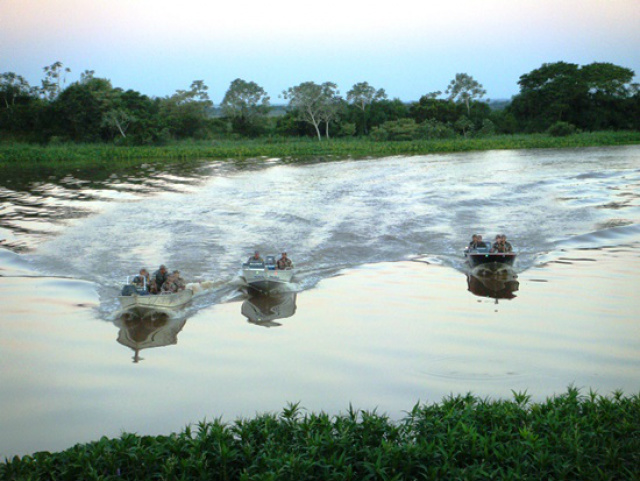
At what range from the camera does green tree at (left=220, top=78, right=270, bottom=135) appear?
260 ft

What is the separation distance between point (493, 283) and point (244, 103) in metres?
65.0

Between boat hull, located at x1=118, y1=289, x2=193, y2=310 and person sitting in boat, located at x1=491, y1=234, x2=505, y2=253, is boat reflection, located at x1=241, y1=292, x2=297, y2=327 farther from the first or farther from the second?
person sitting in boat, located at x1=491, y1=234, x2=505, y2=253

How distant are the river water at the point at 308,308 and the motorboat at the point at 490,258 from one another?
54cm

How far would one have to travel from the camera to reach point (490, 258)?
62.4ft

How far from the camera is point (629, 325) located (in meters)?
14.6

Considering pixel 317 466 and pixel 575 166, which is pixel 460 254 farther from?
pixel 575 166

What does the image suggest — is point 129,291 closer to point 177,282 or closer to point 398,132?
point 177,282

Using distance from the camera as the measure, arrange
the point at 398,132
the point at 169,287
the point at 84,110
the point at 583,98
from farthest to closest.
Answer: the point at 583,98, the point at 398,132, the point at 84,110, the point at 169,287

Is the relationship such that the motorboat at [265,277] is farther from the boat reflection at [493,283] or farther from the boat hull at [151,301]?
the boat reflection at [493,283]

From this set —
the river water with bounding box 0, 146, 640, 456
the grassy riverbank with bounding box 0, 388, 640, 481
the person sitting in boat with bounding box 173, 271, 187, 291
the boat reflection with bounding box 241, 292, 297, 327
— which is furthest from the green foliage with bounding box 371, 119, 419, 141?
the grassy riverbank with bounding box 0, 388, 640, 481

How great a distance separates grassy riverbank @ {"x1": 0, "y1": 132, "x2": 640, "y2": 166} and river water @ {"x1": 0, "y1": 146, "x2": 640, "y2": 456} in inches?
876

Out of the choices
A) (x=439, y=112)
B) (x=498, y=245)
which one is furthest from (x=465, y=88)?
(x=498, y=245)

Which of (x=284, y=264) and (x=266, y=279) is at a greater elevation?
(x=284, y=264)

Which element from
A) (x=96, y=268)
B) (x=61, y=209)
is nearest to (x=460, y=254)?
(x=96, y=268)
